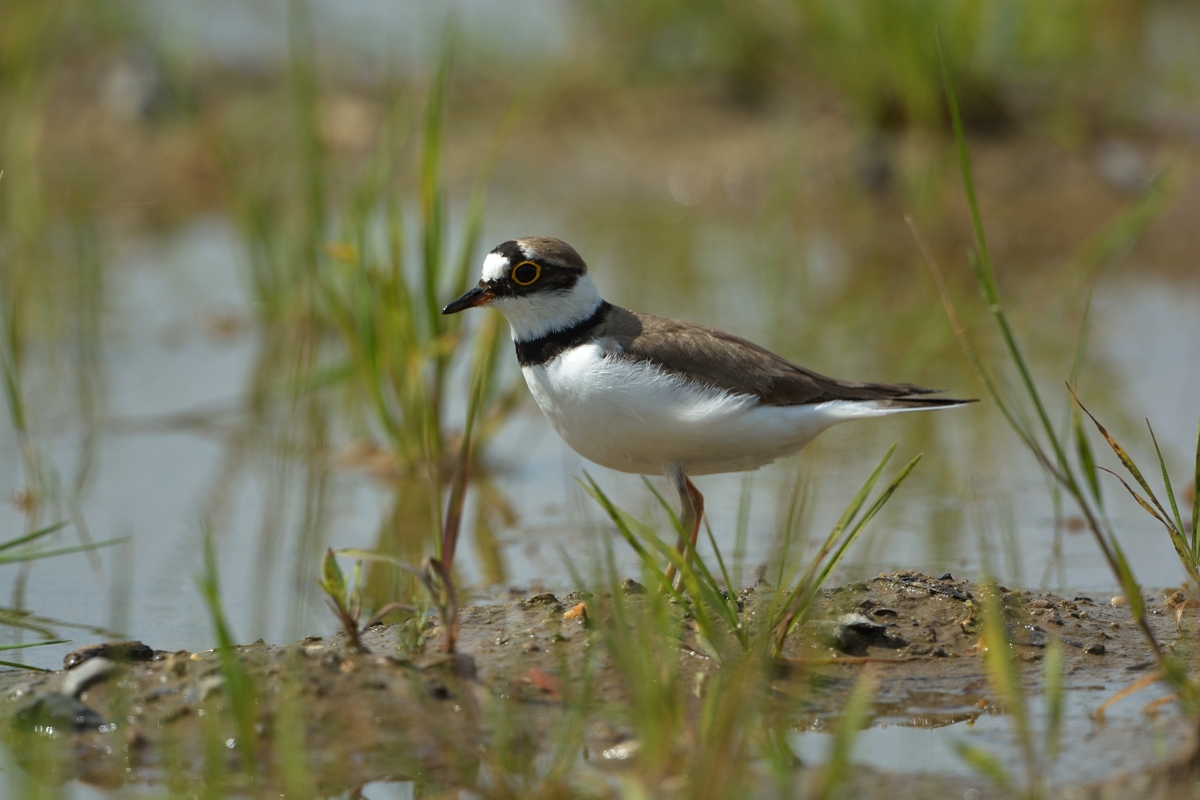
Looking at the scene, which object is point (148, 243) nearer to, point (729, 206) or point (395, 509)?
point (729, 206)

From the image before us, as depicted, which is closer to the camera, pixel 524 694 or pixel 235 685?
pixel 235 685

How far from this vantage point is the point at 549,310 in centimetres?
464

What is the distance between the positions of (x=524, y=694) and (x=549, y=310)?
1431 millimetres

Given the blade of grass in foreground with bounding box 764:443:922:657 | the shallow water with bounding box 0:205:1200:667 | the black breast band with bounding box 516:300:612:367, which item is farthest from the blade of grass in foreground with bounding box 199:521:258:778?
the black breast band with bounding box 516:300:612:367

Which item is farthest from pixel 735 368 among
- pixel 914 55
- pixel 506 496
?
pixel 914 55

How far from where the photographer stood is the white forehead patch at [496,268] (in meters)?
4.61

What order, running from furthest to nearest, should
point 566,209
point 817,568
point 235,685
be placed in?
point 566,209
point 817,568
point 235,685

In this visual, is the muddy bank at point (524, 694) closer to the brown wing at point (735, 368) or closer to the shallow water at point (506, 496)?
the shallow water at point (506, 496)

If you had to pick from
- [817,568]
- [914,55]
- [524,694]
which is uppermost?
[914,55]

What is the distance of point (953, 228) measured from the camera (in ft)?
34.7

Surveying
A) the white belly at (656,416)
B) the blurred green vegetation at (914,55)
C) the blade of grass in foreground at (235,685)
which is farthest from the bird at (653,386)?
the blurred green vegetation at (914,55)

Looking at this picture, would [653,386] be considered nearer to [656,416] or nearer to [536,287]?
[656,416]

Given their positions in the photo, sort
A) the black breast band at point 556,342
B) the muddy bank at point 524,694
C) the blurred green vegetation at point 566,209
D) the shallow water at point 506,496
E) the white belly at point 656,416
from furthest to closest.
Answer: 1. the shallow water at point 506,496
2. the blurred green vegetation at point 566,209
3. the black breast band at point 556,342
4. the white belly at point 656,416
5. the muddy bank at point 524,694

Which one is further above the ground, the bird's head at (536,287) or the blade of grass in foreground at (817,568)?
the bird's head at (536,287)
